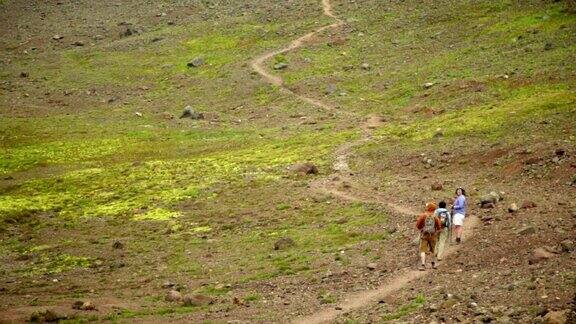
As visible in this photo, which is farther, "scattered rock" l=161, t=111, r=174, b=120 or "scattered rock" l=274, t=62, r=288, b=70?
"scattered rock" l=274, t=62, r=288, b=70

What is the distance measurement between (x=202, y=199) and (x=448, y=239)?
64.4 feet

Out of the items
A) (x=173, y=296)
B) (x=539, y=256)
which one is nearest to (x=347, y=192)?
(x=173, y=296)

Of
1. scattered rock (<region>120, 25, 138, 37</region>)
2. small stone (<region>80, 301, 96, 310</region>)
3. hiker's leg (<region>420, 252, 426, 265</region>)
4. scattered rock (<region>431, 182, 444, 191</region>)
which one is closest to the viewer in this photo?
small stone (<region>80, 301, 96, 310</region>)

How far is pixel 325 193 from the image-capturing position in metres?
44.3

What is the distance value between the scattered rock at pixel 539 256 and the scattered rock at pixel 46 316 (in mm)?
16131

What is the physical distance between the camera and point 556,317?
1961cm

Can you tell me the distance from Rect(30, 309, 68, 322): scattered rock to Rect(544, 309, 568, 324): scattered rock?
1616 cm

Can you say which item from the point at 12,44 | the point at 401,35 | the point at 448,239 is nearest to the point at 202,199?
the point at 448,239

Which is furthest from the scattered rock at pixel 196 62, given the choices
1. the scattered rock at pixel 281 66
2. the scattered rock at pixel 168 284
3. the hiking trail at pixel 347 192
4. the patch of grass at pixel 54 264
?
the scattered rock at pixel 168 284

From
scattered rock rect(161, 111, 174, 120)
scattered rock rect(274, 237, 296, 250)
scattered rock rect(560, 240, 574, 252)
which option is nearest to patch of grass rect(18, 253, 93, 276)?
scattered rock rect(274, 237, 296, 250)

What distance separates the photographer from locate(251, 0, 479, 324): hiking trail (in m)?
26.2

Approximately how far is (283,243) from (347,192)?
30.2 ft

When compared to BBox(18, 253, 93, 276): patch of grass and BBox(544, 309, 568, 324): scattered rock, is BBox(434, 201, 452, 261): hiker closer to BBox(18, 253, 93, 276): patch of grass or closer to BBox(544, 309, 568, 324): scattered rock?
BBox(544, 309, 568, 324): scattered rock

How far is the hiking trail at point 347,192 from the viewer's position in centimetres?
2619
